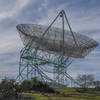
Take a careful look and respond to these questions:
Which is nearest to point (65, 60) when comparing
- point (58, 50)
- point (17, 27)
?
point (58, 50)

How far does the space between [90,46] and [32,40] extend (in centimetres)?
1699

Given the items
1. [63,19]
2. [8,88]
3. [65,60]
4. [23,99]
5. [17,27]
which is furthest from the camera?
[65,60]

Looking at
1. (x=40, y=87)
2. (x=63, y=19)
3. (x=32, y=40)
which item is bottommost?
(x=40, y=87)

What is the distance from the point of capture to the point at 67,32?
71.4 meters

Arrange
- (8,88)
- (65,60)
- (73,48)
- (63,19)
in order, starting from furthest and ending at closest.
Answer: (65,60)
(73,48)
(63,19)
(8,88)

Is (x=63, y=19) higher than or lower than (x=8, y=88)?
higher

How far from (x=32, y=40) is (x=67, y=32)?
447 inches

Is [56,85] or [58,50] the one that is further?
[56,85]

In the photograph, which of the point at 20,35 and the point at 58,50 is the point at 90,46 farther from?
the point at 20,35

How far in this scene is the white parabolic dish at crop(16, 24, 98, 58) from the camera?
6594 centimetres

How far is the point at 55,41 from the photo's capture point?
66875mm

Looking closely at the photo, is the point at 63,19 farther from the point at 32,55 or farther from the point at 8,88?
the point at 8,88

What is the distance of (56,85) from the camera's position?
8356cm

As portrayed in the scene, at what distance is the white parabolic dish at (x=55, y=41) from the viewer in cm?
6594
